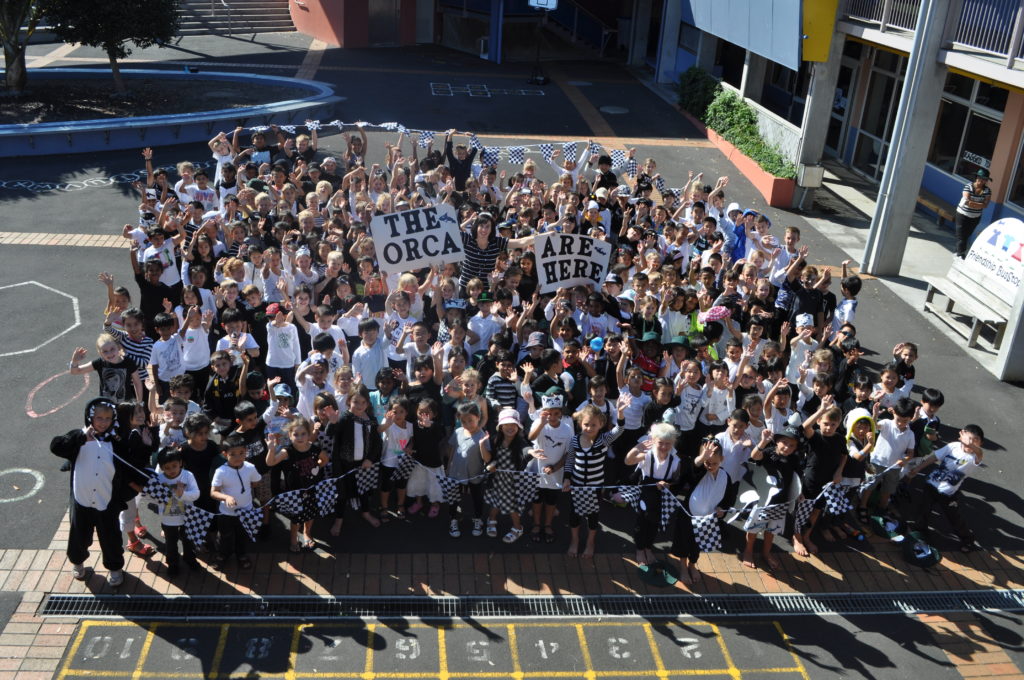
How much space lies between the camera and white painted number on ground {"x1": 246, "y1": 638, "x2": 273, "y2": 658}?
6969 millimetres

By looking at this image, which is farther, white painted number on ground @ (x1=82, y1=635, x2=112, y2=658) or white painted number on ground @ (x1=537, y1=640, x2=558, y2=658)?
white painted number on ground @ (x1=537, y1=640, x2=558, y2=658)

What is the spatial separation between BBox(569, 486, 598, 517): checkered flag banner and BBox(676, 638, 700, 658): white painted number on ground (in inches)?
54.9

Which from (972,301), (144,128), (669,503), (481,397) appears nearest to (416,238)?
(481,397)

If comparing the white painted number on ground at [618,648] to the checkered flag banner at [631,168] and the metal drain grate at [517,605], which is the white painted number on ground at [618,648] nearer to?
the metal drain grate at [517,605]

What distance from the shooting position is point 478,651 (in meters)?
7.14

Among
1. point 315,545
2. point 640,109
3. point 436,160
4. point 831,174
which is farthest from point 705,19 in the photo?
point 315,545

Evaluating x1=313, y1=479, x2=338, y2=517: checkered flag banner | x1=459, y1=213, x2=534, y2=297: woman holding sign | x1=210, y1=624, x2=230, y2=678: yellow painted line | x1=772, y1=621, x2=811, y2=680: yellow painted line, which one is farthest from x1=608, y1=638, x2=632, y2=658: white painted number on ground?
x1=459, y1=213, x2=534, y2=297: woman holding sign

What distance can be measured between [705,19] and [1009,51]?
43.8 feet

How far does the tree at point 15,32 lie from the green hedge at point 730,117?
18.4m

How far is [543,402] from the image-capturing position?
7859 millimetres

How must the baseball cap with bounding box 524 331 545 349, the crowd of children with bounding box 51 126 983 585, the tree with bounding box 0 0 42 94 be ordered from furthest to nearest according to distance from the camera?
the tree with bounding box 0 0 42 94
the baseball cap with bounding box 524 331 545 349
the crowd of children with bounding box 51 126 983 585

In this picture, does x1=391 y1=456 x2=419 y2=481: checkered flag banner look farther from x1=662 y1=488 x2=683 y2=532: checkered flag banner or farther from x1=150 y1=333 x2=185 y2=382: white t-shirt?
x1=150 y1=333 x2=185 y2=382: white t-shirt

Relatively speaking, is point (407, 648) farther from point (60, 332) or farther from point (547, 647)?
point (60, 332)

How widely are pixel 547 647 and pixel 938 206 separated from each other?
1586cm
